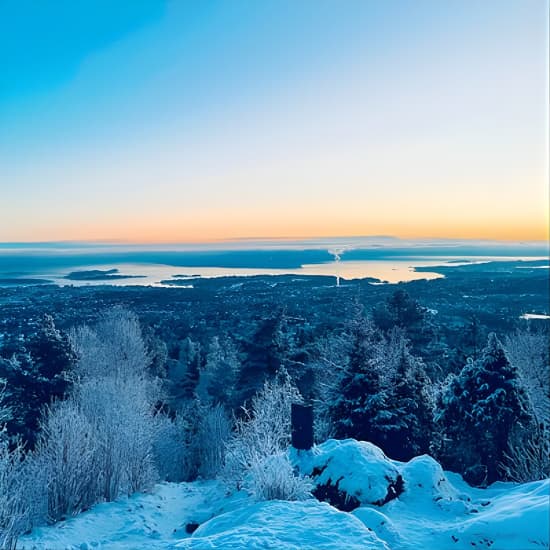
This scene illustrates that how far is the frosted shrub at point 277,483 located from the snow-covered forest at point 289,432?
26mm

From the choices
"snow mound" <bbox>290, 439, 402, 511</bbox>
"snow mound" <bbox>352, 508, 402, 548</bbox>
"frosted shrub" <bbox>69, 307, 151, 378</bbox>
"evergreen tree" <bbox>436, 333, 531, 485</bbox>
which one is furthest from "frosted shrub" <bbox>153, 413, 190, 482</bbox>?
"snow mound" <bbox>352, 508, 402, 548</bbox>

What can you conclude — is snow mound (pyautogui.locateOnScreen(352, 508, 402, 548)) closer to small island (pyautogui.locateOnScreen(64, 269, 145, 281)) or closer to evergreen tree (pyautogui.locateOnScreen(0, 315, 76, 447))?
evergreen tree (pyautogui.locateOnScreen(0, 315, 76, 447))

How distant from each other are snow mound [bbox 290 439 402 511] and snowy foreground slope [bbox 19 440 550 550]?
0.02m

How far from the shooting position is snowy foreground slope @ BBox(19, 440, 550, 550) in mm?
6523

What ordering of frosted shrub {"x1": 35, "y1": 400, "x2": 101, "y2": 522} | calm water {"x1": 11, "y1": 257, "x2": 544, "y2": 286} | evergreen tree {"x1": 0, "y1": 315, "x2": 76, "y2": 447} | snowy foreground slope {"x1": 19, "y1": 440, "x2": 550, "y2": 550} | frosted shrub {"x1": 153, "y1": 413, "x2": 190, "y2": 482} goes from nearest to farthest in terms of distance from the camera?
snowy foreground slope {"x1": 19, "y1": 440, "x2": 550, "y2": 550} → frosted shrub {"x1": 35, "y1": 400, "x2": 101, "y2": 522} → evergreen tree {"x1": 0, "y1": 315, "x2": 76, "y2": 447} → frosted shrub {"x1": 153, "y1": 413, "x2": 190, "y2": 482} → calm water {"x1": 11, "y1": 257, "x2": 544, "y2": 286}

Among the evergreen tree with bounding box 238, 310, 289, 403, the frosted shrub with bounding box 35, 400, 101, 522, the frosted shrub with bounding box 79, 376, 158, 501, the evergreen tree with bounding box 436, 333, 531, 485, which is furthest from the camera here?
the evergreen tree with bounding box 238, 310, 289, 403

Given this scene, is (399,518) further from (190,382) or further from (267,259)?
(267,259)

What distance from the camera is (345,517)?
718 centimetres

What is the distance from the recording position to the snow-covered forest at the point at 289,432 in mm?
9469

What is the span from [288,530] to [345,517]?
1.03m

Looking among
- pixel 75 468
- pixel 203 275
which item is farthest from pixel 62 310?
pixel 203 275

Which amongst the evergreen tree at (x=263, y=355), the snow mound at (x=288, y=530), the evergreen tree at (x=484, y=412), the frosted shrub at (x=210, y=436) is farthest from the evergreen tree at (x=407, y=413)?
the frosted shrub at (x=210, y=436)

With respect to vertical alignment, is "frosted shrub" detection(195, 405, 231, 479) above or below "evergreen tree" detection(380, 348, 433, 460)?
below

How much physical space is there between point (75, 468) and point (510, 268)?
43027mm
